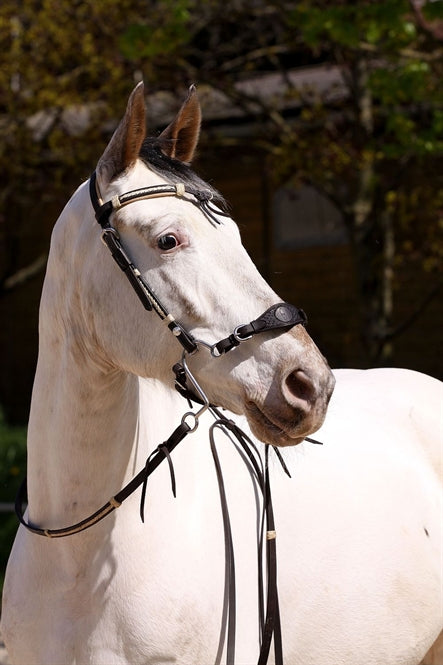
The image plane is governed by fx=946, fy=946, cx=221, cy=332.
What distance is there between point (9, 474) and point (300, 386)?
5520mm

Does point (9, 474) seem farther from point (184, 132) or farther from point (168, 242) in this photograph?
point (168, 242)

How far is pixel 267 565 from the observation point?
100 inches

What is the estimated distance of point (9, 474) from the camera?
721 centimetres

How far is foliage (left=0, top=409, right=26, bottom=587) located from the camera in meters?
6.96

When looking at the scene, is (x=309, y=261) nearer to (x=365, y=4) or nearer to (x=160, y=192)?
(x=365, y=4)

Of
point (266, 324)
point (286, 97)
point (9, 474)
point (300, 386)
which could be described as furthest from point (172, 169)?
point (286, 97)

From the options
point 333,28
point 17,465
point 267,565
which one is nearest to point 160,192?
point 267,565

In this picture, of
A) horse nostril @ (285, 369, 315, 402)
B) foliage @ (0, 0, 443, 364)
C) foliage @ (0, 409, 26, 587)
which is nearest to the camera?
horse nostril @ (285, 369, 315, 402)

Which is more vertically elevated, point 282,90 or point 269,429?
point 269,429

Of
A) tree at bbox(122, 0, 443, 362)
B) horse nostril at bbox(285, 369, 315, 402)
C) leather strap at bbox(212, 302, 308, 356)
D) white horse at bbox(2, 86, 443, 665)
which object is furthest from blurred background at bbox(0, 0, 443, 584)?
horse nostril at bbox(285, 369, 315, 402)

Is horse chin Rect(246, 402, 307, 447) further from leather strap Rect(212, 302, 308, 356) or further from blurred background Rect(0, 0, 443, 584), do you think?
blurred background Rect(0, 0, 443, 584)

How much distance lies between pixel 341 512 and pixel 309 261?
769cm

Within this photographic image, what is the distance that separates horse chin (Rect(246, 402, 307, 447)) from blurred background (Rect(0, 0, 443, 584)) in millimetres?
4190

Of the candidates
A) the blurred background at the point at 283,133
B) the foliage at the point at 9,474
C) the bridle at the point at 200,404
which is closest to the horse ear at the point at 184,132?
the bridle at the point at 200,404
